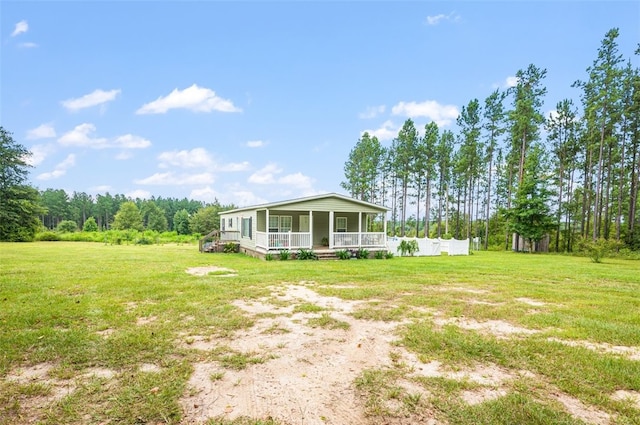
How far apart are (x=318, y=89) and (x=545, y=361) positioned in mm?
28213

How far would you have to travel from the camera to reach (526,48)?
23438mm

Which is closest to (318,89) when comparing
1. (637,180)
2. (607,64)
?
(607,64)

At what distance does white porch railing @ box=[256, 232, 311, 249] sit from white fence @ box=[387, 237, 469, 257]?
479cm

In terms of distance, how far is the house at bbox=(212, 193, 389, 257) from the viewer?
14742mm

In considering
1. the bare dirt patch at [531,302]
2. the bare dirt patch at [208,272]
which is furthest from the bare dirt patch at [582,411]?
the bare dirt patch at [208,272]

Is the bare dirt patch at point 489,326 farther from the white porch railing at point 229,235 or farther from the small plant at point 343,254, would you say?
the white porch railing at point 229,235

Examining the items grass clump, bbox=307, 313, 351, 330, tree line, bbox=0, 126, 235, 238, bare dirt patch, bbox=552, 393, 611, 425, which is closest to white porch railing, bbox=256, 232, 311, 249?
grass clump, bbox=307, 313, 351, 330

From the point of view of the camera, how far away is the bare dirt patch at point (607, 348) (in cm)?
371

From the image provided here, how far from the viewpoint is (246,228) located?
60.3 ft

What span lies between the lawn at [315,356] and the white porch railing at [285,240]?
7.31 meters

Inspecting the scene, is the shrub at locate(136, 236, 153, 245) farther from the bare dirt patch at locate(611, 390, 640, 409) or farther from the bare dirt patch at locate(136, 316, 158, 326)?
the bare dirt patch at locate(611, 390, 640, 409)

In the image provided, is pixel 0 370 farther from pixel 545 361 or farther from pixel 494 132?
pixel 494 132

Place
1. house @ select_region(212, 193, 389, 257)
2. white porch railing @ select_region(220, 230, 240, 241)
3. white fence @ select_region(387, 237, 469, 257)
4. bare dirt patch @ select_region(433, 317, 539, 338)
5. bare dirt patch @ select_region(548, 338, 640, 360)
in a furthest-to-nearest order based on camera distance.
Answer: white porch railing @ select_region(220, 230, 240, 241), white fence @ select_region(387, 237, 469, 257), house @ select_region(212, 193, 389, 257), bare dirt patch @ select_region(433, 317, 539, 338), bare dirt patch @ select_region(548, 338, 640, 360)

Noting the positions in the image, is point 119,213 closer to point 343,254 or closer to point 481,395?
point 343,254
